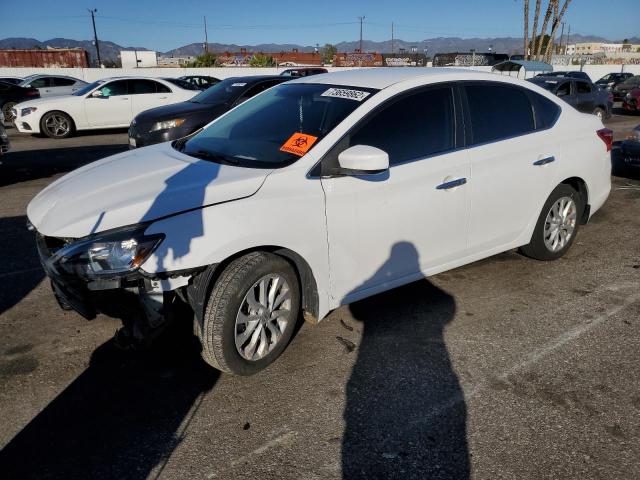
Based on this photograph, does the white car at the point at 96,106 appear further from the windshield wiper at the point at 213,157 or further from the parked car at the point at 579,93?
the windshield wiper at the point at 213,157

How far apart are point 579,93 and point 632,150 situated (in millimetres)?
7158

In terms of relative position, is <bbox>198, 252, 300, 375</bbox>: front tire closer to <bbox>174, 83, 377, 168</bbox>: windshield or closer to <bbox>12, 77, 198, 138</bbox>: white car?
<bbox>174, 83, 377, 168</bbox>: windshield

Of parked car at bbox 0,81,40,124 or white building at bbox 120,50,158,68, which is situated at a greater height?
white building at bbox 120,50,158,68

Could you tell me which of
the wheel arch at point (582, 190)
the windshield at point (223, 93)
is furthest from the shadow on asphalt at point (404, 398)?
the windshield at point (223, 93)

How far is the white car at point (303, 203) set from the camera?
9.02 ft

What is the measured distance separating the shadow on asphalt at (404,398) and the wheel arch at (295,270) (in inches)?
18.7

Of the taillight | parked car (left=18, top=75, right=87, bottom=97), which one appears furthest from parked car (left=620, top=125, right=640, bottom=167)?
parked car (left=18, top=75, right=87, bottom=97)

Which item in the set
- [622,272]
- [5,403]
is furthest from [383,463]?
[622,272]

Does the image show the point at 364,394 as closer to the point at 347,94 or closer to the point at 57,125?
the point at 347,94

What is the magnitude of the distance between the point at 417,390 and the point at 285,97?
2.37 metres

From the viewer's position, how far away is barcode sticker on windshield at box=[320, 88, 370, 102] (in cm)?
347

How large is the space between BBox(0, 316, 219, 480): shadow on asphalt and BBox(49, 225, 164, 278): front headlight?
757 millimetres

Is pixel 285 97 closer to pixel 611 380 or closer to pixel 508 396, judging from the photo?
pixel 508 396

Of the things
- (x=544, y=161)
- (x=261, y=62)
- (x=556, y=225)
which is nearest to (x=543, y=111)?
(x=544, y=161)
